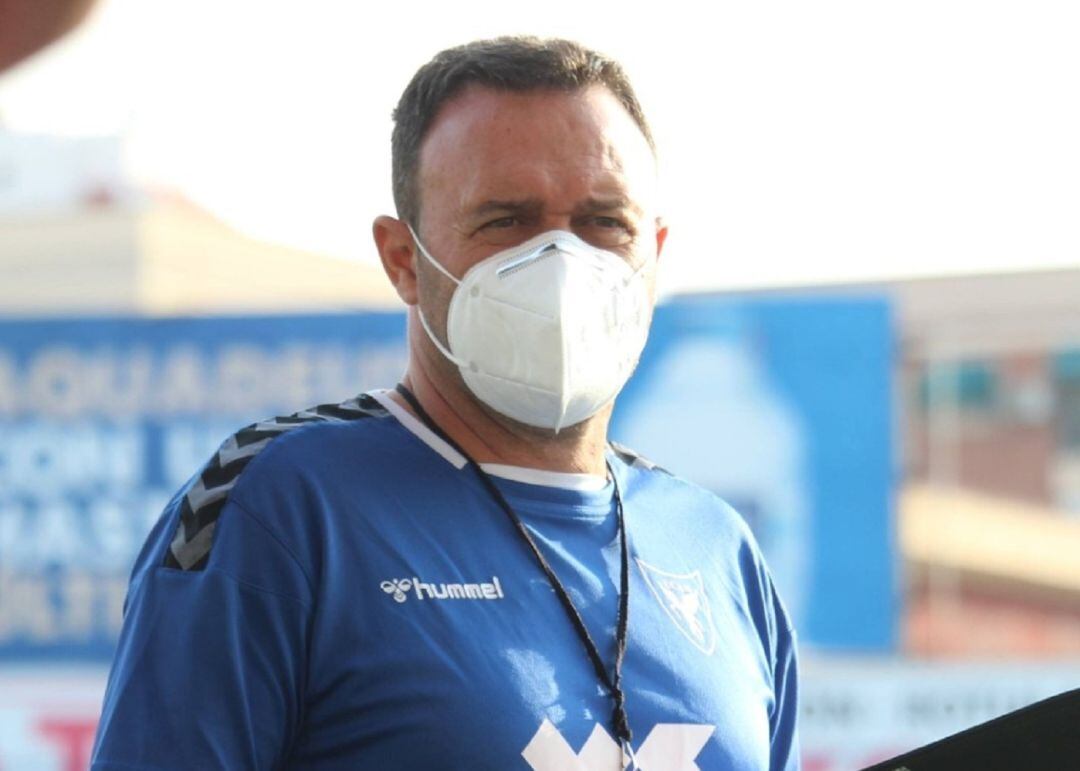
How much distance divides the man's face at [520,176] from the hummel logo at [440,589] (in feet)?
1.26

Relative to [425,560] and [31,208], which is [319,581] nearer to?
[425,560]

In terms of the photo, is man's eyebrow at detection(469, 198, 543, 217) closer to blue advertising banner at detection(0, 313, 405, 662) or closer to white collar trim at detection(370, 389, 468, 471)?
white collar trim at detection(370, 389, 468, 471)

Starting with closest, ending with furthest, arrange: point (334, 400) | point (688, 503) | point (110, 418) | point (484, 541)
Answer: point (484, 541)
point (688, 503)
point (334, 400)
point (110, 418)

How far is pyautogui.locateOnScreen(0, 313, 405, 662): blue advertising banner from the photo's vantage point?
33.6ft

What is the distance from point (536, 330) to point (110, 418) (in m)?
8.80

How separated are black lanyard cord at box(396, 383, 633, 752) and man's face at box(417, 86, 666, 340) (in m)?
0.19

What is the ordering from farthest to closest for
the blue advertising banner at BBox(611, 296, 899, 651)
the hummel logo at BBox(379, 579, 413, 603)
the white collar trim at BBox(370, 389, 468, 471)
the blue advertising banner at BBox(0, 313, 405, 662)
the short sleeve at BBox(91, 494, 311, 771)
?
the blue advertising banner at BBox(0, 313, 405, 662) → the blue advertising banner at BBox(611, 296, 899, 651) → the white collar trim at BBox(370, 389, 468, 471) → the hummel logo at BBox(379, 579, 413, 603) → the short sleeve at BBox(91, 494, 311, 771)

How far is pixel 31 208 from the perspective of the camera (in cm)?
2416

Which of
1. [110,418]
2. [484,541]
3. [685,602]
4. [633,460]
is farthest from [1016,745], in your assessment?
[110,418]

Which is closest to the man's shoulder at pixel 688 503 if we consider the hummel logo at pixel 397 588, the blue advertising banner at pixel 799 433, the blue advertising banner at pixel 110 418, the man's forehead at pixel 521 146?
the man's forehead at pixel 521 146

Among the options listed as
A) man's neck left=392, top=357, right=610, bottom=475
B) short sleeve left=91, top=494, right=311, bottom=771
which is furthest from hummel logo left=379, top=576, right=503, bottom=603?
man's neck left=392, top=357, right=610, bottom=475

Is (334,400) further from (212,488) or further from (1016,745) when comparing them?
(1016,745)

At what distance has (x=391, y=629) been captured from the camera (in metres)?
1.78

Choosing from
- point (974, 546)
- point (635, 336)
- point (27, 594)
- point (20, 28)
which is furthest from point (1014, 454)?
point (20, 28)
